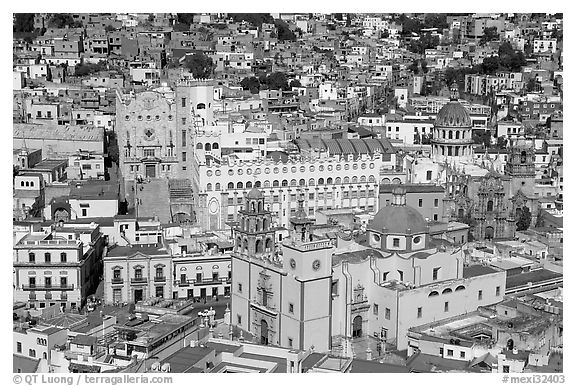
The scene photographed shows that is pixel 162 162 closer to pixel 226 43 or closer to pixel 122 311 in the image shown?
pixel 122 311

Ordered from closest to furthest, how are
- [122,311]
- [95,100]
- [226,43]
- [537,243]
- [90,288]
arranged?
[122,311] < [90,288] < [537,243] < [95,100] < [226,43]

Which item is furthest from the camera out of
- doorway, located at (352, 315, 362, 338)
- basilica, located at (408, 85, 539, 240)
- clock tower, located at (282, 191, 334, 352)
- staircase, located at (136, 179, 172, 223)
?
basilica, located at (408, 85, 539, 240)

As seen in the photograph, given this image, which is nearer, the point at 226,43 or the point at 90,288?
the point at 90,288

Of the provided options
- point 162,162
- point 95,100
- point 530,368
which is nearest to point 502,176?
point 162,162

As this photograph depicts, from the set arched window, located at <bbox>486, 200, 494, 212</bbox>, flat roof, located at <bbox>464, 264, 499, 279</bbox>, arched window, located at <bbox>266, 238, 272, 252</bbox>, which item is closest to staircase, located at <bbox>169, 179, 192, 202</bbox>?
arched window, located at <bbox>486, 200, 494, 212</bbox>

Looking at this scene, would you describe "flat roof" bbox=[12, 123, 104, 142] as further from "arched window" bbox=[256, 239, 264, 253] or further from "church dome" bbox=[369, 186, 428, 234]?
"church dome" bbox=[369, 186, 428, 234]

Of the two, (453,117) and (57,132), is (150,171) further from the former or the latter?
(453,117)

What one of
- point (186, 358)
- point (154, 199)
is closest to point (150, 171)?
point (154, 199)
